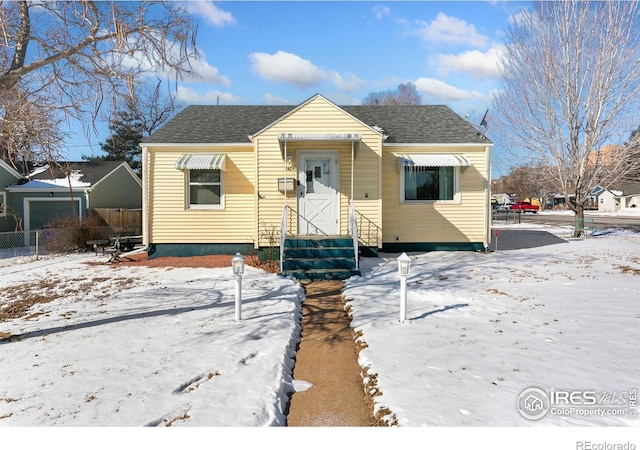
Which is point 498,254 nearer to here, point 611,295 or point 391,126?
point 611,295

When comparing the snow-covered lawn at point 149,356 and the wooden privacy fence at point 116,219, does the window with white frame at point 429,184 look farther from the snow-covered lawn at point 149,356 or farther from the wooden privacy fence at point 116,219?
the wooden privacy fence at point 116,219

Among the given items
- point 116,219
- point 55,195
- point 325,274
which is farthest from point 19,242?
point 325,274

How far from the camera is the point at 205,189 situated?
37.1 ft

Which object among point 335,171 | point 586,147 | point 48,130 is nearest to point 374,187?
point 335,171

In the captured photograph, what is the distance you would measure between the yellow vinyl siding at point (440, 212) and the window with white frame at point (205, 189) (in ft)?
17.5

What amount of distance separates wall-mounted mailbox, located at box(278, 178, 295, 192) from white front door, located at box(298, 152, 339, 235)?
44 centimetres

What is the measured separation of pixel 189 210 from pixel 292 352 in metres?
8.02

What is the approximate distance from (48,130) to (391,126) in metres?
9.68

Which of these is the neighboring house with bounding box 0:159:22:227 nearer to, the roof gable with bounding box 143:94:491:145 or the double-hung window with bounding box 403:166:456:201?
the roof gable with bounding box 143:94:491:145

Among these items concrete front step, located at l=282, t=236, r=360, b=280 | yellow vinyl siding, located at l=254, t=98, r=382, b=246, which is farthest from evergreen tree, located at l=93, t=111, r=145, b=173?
concrete front step, located at l=282, t=236, r=360, b=280

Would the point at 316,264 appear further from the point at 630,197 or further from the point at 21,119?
the point at 630,197

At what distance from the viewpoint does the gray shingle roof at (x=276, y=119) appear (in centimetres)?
1138

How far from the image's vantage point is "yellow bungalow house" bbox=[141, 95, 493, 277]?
34.0 ft
